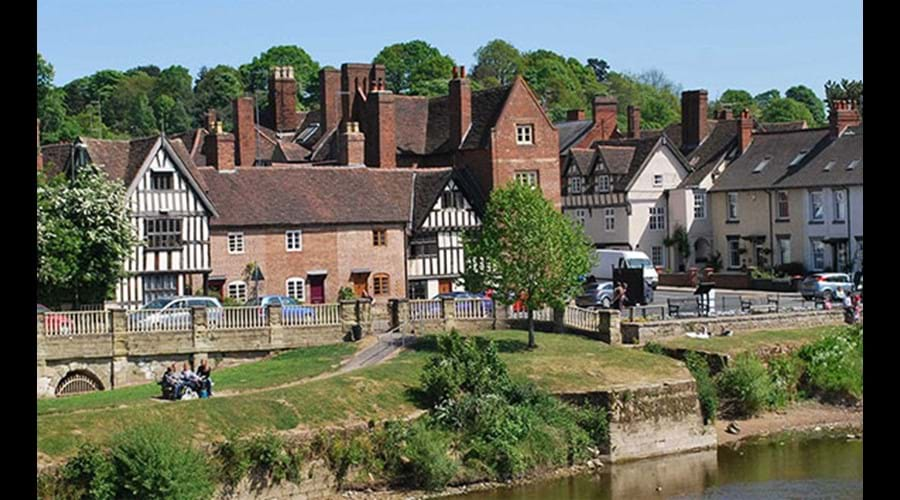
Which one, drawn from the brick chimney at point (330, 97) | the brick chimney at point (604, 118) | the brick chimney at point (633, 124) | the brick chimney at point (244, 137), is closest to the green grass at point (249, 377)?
the brick chimney at point (244, 137)

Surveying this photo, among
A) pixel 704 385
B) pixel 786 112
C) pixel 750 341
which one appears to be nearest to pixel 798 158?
pixel 750 341

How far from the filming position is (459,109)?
53750 mm

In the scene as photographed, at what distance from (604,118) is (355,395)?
1726 inches

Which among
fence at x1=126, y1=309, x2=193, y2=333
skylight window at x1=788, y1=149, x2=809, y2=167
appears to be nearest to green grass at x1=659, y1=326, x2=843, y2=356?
fence at x1=126, y1=309, x2=193, y2=333

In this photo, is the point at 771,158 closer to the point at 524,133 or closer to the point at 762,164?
the point at 762,164

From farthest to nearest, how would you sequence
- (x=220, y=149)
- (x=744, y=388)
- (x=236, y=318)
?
1. (x=220, y=149)
2. (x=744, y=388)
3. (x=236, y=318)

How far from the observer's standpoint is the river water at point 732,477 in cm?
3027

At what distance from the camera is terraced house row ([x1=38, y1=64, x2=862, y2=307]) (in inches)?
1770

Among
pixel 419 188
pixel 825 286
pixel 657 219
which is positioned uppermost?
pixel 419 188

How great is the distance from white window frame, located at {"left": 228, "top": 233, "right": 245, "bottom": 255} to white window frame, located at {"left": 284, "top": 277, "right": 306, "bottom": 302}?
211 cm

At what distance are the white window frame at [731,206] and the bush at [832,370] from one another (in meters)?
20.7

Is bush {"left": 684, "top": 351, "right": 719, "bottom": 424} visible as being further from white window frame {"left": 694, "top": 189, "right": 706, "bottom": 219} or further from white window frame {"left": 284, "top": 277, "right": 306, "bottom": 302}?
white window frame {"left": 694, "top": 189, "right": 706, "bottom": 219}

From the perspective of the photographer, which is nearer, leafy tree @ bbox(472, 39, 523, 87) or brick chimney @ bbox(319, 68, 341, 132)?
brick chimney @ bbox(319, 68, 341, 132)

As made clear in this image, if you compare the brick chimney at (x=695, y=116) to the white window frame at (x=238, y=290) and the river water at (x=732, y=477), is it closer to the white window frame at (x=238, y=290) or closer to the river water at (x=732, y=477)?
the white window frame at (x=238, y=290)
